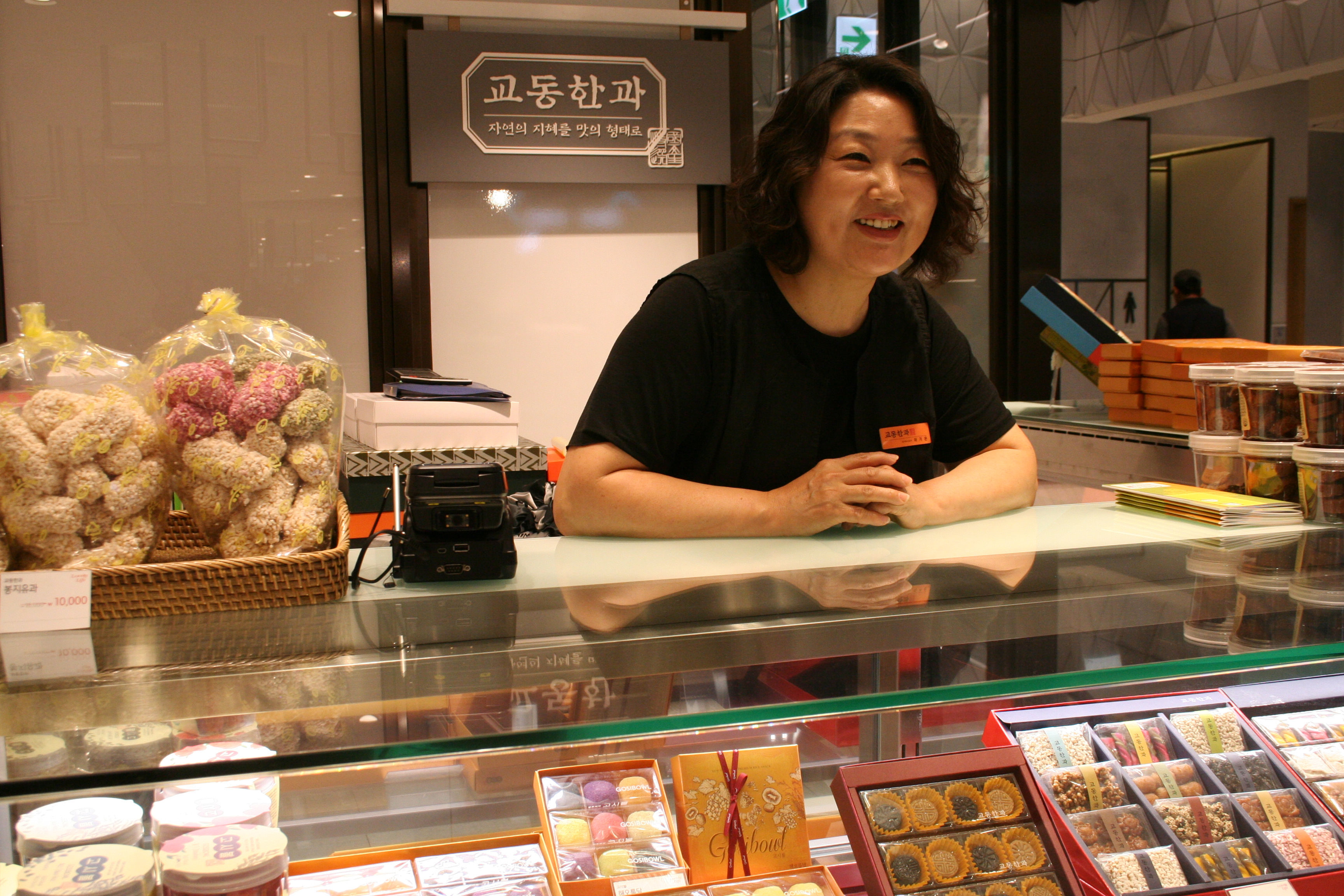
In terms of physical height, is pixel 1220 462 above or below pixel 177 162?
below

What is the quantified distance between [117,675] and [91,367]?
1.31 ft

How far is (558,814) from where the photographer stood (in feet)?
3.71

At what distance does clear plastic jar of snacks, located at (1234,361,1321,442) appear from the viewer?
1540 mm

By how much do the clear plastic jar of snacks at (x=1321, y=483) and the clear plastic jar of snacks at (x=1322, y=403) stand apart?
2 cm

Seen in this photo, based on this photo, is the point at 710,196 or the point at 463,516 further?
the point at 710,196

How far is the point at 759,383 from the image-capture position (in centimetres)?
184

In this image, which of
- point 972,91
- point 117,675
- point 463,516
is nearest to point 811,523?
point 463,516

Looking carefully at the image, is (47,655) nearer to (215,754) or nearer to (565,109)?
(215,754)

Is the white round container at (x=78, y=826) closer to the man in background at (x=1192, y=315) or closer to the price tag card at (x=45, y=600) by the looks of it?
the price tag card at (x=45, y=600)

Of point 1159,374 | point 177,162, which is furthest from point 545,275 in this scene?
point 1159,374

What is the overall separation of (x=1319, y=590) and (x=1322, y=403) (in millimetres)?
488

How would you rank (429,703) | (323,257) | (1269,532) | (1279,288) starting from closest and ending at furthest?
(429,703) → (1269,532) → (323,257) → (1279,288)

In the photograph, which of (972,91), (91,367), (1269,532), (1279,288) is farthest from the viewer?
(1279,288)

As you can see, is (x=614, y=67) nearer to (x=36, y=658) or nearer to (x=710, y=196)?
(x=710, y=196)
